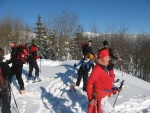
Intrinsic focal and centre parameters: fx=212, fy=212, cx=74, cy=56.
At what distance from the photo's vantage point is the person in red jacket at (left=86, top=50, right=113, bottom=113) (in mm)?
4082

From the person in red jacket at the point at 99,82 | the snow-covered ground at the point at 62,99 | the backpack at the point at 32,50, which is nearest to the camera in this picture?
the person in red jacket at the point at 99,82

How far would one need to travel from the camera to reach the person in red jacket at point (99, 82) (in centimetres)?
408

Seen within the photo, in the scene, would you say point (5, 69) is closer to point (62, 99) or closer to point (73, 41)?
point (62, 99)

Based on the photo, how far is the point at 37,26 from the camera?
142ft

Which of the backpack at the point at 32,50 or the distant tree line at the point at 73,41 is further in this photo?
the distant tree line at the point at 73,41

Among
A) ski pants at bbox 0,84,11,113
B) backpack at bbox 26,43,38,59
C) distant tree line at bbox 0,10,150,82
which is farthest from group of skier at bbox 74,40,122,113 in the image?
distant tree line at bbox 0,10,150,82

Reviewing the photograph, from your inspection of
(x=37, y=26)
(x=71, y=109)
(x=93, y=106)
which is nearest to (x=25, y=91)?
(x=71, y=109)

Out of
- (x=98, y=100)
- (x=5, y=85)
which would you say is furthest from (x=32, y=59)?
(x=98, y=100)

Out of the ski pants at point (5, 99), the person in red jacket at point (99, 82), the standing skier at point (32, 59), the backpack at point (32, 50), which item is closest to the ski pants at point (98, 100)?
the person in red jacket at point (99, 82)

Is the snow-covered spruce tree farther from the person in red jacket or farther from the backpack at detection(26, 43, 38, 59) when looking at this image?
the person in red jacket

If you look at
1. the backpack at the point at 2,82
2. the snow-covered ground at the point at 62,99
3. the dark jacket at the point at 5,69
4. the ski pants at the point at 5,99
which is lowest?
the snow-covered ground at the point at 62,99

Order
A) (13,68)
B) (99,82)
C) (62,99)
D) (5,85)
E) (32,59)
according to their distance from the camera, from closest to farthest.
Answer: (99,82)
(5,85)
(62,99)
(13,68)
(32,59)

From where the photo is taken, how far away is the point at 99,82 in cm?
419

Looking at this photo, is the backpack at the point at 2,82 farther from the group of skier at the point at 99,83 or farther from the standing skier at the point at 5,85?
the group of skier at the point at 99,83
